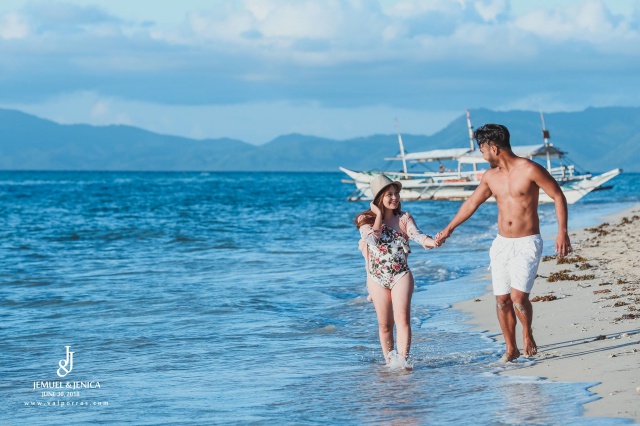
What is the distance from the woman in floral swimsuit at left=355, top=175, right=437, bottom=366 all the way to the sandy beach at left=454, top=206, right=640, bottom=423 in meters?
1.05

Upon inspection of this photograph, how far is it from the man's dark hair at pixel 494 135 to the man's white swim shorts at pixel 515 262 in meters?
0.79

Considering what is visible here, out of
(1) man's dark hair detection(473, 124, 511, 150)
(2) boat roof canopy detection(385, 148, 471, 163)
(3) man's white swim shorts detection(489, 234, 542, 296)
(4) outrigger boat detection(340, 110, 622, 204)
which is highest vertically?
(2) boat roof canopy detection(385, 148, 471, 163)

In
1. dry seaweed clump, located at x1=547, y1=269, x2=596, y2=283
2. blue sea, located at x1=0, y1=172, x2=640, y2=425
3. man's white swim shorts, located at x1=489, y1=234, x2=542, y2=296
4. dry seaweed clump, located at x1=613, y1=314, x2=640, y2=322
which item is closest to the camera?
blue sea, located at x1=0, y1=172, x2=640, y2=425

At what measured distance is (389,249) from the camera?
25.3 ft

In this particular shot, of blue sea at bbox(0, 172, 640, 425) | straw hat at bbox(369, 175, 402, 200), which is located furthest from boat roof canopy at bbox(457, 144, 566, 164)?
straw hat at bbox(369, 175, 402, 200)

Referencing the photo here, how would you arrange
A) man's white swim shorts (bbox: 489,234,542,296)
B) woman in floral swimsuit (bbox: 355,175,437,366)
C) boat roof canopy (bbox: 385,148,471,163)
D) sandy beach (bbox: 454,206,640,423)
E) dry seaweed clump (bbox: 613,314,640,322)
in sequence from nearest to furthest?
sandy beach (bbox: 454,206,640,423) < man's white swim shorts (bbox: 489,234,542,296) < woman in floral swimsuit (bbox: 355,175,437,366) < dry seaweed clump (bbox: 613,314,640,322) < boat roof canopy (bbox: 385,148,471,163)

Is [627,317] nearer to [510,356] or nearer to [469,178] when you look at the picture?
[510,356]

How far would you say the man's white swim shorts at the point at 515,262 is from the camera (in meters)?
7.46

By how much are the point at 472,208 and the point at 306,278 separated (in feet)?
27.7

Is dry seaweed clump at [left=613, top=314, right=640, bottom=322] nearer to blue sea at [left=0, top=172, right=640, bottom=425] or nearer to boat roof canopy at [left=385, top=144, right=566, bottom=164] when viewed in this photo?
blue sea at [left=0, top=172, right=640, bottom=425]

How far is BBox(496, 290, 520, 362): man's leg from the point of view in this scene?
25.1ft

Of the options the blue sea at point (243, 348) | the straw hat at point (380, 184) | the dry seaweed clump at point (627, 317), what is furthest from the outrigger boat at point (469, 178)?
the straw hat at point (380, 184)

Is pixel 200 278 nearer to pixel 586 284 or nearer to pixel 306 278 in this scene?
pixel 306 278

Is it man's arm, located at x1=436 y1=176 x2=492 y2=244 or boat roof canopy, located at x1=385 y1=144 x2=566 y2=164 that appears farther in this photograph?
boat roof canopy, located at x1=385 y1=144 x2=566 y2=164
